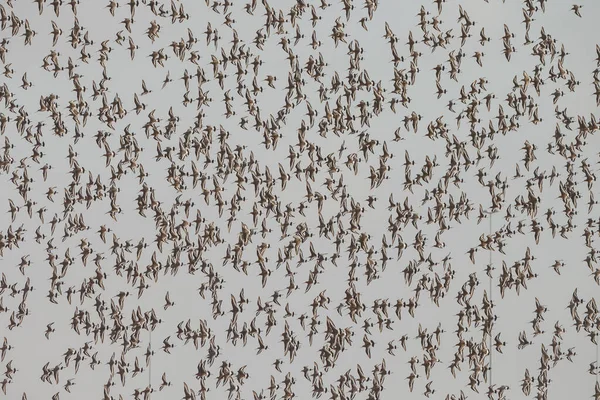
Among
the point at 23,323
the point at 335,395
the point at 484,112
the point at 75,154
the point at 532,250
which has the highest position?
the point at 484,112

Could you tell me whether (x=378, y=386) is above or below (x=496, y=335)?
below

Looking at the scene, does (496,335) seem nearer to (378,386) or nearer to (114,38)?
(378,386)

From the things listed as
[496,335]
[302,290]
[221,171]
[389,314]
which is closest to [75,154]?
[221,171]

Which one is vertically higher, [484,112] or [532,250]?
[484,112]

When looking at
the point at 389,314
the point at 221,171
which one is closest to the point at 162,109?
the point at 221,171

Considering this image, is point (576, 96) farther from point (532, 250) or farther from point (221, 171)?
point (221, 171)

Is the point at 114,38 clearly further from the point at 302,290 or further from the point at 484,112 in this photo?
the point at 484,112
